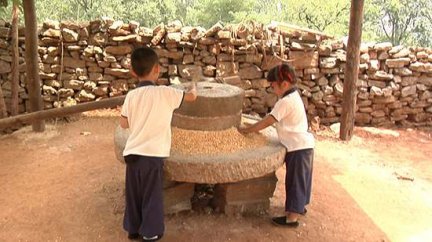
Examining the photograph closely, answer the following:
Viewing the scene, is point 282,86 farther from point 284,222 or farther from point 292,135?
point 284,222

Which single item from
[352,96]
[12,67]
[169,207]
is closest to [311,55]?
[352,96]

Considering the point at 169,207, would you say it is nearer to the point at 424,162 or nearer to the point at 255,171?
the point at 255,171

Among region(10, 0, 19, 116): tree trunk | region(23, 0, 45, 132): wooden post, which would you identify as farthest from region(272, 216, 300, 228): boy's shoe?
region(10, 0, 19, 116): tree trunk

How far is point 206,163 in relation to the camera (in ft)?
10.1

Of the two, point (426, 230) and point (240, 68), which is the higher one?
point (240, 68)

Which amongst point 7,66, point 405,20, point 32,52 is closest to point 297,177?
point 32,52

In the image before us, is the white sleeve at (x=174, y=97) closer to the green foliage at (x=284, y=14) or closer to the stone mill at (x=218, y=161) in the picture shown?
the stone mill at (x=218, y=161)

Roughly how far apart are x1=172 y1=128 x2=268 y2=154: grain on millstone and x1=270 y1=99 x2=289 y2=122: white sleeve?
0.32 m

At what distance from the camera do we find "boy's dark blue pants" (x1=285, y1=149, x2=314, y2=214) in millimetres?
3381

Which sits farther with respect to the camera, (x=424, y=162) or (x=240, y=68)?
(x=240, y=68)

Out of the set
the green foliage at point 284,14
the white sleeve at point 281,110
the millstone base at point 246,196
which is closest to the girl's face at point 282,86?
the white sleeve at point 281,110

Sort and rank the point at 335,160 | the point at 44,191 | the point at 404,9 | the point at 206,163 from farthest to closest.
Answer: the point at 404,9, the point at 335,160, the point at 44,191, the point at 206,163

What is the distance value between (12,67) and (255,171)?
14.9ft

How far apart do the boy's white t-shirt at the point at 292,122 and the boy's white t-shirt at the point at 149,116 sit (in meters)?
0.83
